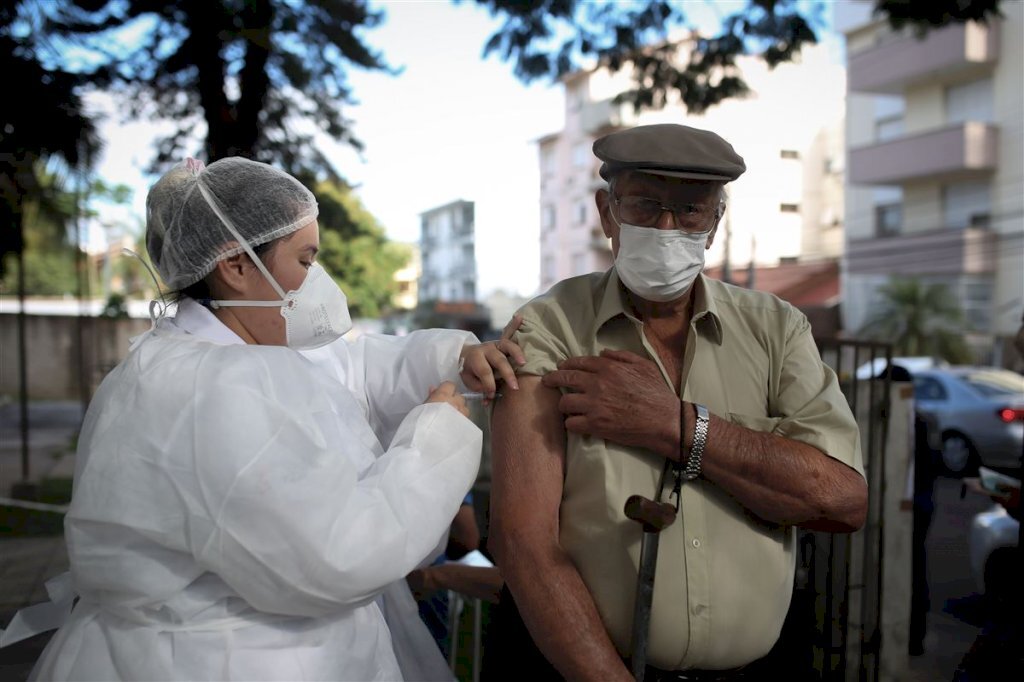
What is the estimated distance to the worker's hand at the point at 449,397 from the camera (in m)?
1.86

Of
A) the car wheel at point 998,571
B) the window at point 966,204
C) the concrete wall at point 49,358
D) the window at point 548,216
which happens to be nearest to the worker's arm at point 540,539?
the car wheel at point 998,571

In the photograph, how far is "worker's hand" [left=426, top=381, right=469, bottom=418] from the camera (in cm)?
186

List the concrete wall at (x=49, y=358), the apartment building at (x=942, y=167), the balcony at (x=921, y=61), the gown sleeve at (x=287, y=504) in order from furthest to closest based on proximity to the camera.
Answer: the apartment building at (x=942, y=167) < the balcony at (x=921, y=61) < the concrete wall at (x=49, y=358) < the gown sleeve at (x=287, y=504)

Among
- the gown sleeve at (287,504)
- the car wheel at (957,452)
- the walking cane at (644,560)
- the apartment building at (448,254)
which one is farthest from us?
the car wheel at (957,452)

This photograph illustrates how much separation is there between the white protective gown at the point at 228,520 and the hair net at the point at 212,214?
181 millimetres

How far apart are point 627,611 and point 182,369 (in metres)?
1.03

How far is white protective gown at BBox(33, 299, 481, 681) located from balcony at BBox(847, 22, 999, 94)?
2222cm

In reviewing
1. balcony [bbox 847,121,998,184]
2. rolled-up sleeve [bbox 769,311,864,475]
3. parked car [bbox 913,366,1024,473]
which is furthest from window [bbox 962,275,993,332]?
rolled-up sleeve [bbox 769,311,864,475]

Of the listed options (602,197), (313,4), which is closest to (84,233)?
(313,4)

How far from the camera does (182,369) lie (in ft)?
5.17

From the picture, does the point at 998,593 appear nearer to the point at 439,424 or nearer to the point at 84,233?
the point at 439,424

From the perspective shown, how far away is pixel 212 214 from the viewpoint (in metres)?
1.77

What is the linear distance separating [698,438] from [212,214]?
3.60ft

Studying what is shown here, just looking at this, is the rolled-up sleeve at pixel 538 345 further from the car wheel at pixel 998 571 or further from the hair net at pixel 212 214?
the car wheel at pixel 998 571
